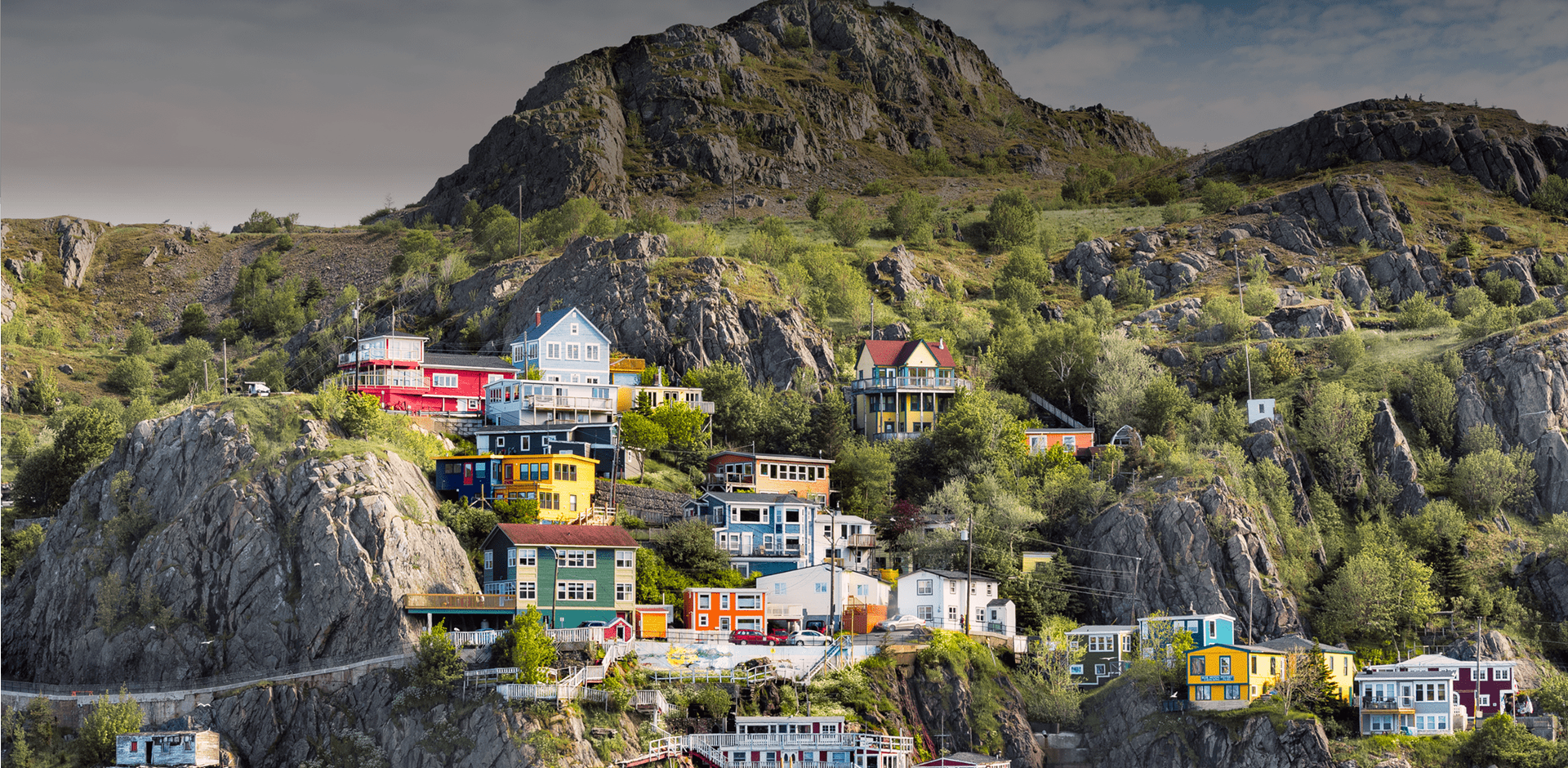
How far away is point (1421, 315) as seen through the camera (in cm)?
14138

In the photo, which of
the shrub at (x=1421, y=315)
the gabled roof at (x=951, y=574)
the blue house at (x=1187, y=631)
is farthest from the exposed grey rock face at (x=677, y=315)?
the shrub at (x=1421, y=315)

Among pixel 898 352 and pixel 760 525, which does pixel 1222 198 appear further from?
pixel 760 525

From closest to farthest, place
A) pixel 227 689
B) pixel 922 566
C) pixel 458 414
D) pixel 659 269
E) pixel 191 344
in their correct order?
pixel 227 689 < pixel 922 566 < pixel 458 414 < pixel 659 269 < pixel 191 344

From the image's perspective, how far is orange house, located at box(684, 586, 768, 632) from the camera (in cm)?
8656

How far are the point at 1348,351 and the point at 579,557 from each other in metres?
69.7

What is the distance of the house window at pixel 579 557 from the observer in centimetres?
8275

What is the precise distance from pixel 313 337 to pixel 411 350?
93.3ft

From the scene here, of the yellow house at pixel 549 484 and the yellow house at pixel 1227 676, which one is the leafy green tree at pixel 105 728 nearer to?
the yellow house at pixel 549 484

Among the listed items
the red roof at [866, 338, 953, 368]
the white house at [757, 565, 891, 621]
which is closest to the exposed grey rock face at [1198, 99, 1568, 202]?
the red roof at [866, 338, 953, 368]

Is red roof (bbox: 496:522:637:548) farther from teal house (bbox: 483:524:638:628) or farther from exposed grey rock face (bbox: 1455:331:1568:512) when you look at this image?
exposed grey rock face (bbox: 1455:331:1568:512)

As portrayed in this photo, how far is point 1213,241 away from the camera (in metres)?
170

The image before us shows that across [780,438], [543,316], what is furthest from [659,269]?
[780,438]

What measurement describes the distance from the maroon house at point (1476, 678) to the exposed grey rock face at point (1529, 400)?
23.5m

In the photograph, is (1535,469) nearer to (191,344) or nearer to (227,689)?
(227,689)
